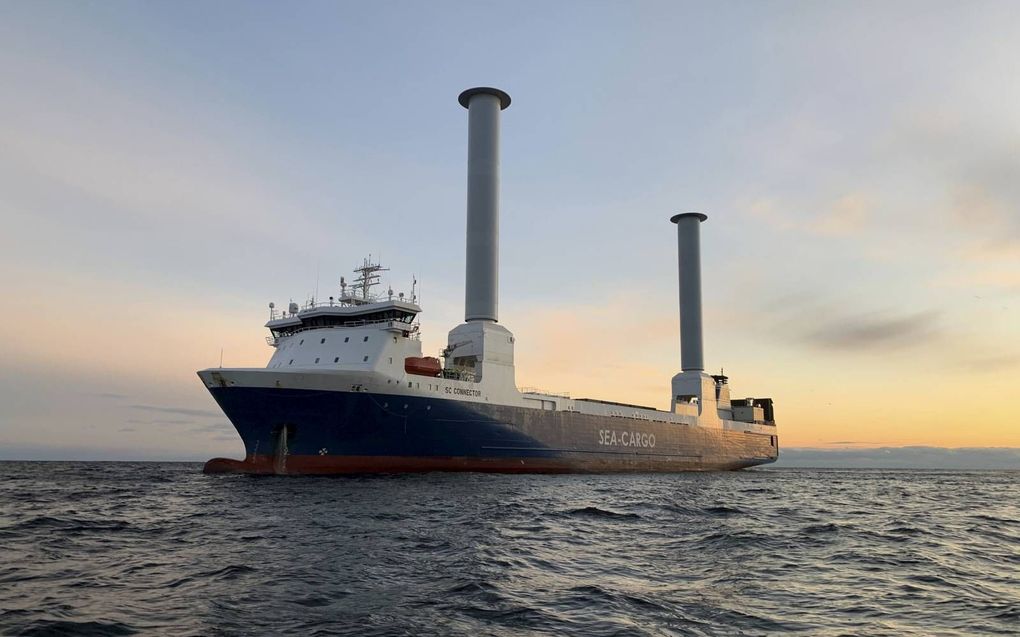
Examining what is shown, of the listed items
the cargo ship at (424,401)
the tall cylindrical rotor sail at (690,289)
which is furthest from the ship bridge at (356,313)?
the tall cylindrical rotor sail at (690,289)

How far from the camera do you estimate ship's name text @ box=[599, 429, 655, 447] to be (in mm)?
48344

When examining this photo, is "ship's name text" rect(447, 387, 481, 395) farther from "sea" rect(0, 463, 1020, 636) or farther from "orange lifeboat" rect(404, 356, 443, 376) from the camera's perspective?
"sea" rect(0, 463, 1020, 636)

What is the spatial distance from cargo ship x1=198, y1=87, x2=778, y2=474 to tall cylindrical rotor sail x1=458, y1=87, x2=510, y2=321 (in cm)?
8

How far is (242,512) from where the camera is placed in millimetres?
18547

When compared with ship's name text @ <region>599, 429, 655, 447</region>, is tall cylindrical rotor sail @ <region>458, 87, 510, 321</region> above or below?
above

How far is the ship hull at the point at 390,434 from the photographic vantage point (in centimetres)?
3164

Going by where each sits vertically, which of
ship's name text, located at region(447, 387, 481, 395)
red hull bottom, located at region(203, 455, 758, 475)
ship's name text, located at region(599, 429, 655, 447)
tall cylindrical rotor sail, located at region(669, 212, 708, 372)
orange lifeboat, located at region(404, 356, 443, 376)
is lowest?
red hull bottom, located at region(203, 455, 758, 475)

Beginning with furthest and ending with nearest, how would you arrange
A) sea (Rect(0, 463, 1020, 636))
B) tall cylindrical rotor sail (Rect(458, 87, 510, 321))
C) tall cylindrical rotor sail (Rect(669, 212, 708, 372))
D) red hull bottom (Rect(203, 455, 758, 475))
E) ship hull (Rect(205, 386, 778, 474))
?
1. tall cylindrical rotor sail (Rect(669, 212, 708, 372))
2. tall cylindrical rotor sail (Rect(458, 87, 510, 321))
3. red hull bottom (Rect(203, 455, 758, 475))
4. ship hull (Rect(205, 386, 778, 474))
5. sea (Rect(0, 463, 1020, 636))

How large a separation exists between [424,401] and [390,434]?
2529 millimetres

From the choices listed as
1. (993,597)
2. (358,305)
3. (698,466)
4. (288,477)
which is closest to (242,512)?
(288,477)

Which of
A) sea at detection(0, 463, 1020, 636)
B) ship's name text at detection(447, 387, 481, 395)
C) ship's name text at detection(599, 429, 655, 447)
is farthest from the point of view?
ship's name text at detection(599, 429, 655, 447)

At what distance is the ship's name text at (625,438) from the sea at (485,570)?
86.8 ft

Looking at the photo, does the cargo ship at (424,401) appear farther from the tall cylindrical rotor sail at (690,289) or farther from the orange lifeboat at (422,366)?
the tall cylindrical rotor sail at (690,289)

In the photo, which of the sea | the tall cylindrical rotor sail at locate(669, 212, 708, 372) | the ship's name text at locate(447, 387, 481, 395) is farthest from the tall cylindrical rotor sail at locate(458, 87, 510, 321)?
the tall cylindrical rotor sail at locate(669, 212, 708, 372)
